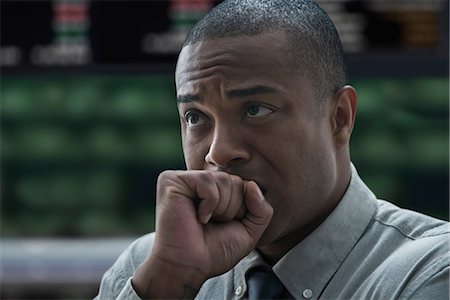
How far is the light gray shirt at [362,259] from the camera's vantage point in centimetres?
150

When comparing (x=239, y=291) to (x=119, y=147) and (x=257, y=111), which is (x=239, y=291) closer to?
(x=257, y=111)

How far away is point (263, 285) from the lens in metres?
1.64

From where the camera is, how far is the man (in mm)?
1464

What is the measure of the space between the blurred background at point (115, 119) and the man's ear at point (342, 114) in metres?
2.48

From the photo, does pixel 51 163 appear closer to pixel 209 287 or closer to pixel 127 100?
pixel 127 100

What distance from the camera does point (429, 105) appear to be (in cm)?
425

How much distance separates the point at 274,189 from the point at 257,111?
5.0 inches

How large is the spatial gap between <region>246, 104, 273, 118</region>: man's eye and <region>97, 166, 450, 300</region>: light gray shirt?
23 cm

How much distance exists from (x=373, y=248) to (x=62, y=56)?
9.80 ft

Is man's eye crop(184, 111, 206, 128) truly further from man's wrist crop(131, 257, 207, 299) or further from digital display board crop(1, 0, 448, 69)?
digital display board crop(1, 0, 448, 69)

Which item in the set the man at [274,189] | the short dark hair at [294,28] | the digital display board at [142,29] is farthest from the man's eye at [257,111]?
the digital display board at [142,29]

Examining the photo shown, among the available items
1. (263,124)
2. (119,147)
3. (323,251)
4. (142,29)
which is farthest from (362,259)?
(119,147)

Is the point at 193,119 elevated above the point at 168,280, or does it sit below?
above

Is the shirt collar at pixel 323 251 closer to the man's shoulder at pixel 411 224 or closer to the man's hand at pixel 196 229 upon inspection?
the man's shoulder at pixel 411 224
